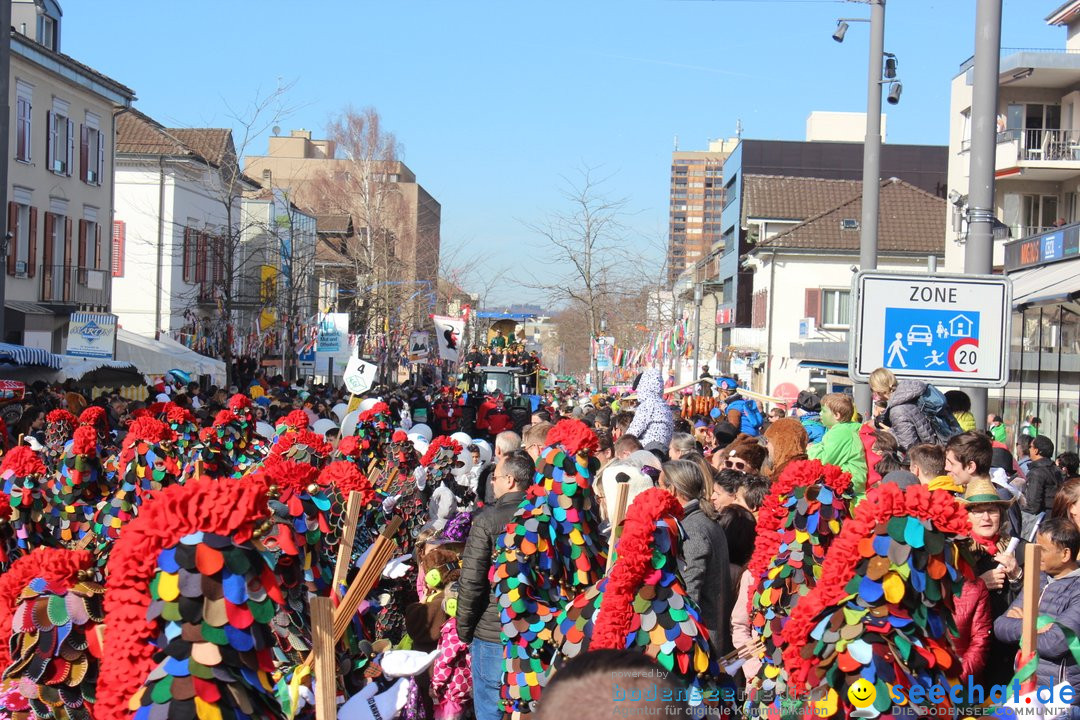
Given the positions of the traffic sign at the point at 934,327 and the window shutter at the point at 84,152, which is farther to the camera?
the window shutter at the point at 84,152

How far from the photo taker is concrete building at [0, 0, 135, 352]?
29.3m

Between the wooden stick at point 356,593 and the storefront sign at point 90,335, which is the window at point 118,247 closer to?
the storefront sign at point 90,335

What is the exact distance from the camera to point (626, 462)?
7070 mm

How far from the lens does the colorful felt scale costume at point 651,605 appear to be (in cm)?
401

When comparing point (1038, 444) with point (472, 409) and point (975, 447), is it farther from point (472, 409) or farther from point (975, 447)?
point (472, 409)

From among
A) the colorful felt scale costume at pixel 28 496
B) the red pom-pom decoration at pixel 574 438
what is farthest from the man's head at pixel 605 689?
the colorful felt scale costume at pixel 28 496

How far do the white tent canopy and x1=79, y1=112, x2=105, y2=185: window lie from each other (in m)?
8.56

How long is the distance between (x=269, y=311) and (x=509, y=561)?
4026 centimetres

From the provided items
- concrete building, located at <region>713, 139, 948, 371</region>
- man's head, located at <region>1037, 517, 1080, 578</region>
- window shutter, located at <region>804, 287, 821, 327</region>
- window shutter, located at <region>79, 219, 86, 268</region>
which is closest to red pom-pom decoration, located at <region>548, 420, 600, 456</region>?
man's head, located at <region>1037, 517, 1080, 578</region>

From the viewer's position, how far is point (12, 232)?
95.9 feet

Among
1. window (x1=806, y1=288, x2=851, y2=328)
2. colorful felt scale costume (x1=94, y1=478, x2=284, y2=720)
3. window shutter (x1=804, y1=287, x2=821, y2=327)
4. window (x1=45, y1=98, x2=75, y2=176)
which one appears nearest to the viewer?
colorful felt scale costume (x1=94, y1=478, x2=284, y2=720)

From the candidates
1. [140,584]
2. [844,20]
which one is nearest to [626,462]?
[140,584]

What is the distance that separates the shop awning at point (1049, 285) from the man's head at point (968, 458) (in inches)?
368

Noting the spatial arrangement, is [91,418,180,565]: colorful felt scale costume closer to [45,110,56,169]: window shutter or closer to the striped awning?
the striped awning
